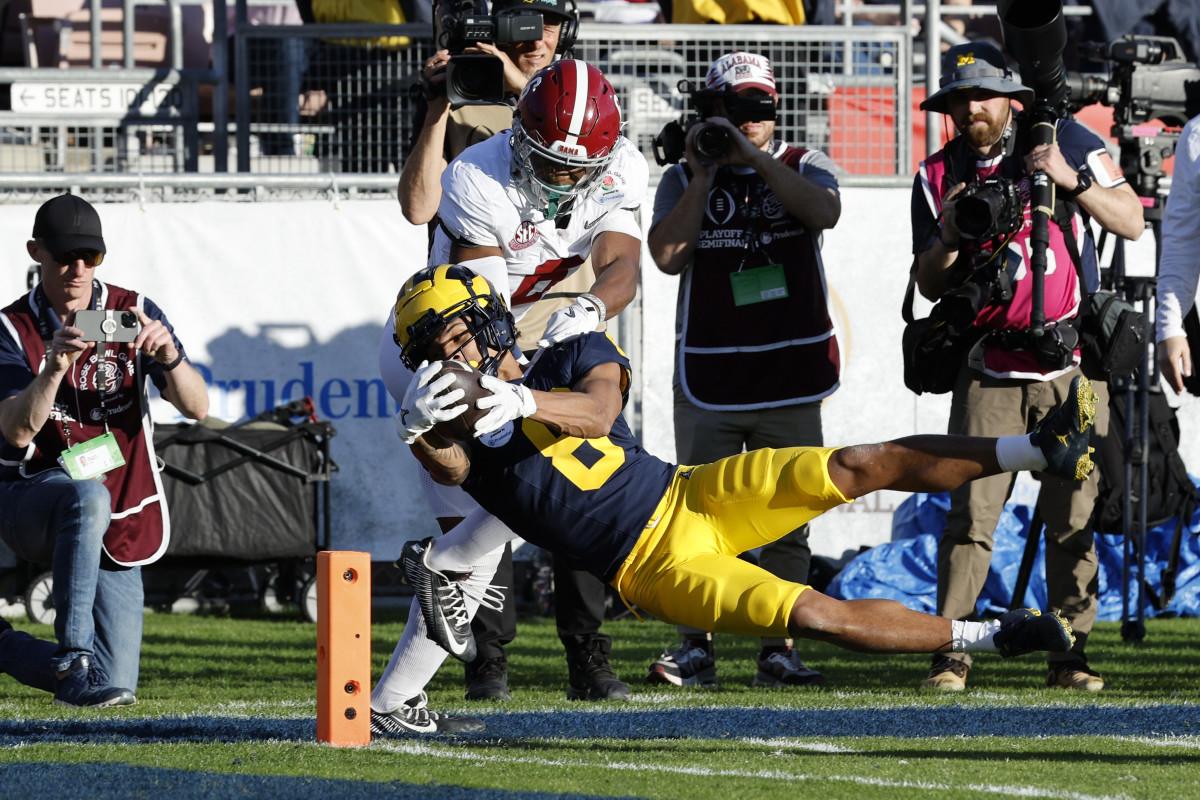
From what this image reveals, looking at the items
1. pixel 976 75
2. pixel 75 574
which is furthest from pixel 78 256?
pixel 976 75

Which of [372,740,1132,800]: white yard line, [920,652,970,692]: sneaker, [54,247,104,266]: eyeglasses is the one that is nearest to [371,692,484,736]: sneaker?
[372,740,1132,800]: white yard line

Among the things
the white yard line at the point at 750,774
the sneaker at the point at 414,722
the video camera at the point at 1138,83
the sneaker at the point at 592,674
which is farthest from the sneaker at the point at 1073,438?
the video camera at the point at 1138,83

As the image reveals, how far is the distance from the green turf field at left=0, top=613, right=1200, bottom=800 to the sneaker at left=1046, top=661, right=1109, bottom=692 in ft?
0.28

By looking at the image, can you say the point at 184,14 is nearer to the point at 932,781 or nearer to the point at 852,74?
the point at 852,74

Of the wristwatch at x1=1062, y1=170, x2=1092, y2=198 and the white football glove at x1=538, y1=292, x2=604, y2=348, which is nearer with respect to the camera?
the white football glove at x1=538, y1=292, x2=604, y2=348

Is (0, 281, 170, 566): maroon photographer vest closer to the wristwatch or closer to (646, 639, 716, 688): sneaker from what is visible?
(646, 639, 716, 688): sneaker

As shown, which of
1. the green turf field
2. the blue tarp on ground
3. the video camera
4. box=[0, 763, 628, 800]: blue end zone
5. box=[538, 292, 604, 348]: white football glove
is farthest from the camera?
the blue tarp on ground

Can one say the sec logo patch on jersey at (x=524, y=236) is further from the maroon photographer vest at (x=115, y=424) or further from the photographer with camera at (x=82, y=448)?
the maroon photographer vest at (x=115, y=424)

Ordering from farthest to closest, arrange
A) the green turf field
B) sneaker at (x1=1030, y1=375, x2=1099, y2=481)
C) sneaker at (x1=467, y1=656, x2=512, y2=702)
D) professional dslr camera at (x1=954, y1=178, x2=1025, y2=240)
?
professional dslr camera at (x1=954, y1=178, x2=1025, y2=240) < sneaker at (x1=467, y1=656, x2=512, y2=702) < sneaker at (x1=1030, y1=375, x2=1099, y2=481) < the green turf field

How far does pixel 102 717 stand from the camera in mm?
4961

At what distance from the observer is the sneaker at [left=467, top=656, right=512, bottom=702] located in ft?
17.7

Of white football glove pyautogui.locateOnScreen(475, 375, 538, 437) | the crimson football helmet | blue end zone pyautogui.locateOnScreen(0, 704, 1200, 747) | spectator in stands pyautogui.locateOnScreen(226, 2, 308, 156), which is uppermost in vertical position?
spectator in stands pyautogui.locateOnScreen(226, 2, 308, 156)

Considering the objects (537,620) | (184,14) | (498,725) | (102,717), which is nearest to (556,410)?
(498,725)

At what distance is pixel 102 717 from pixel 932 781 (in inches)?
104
